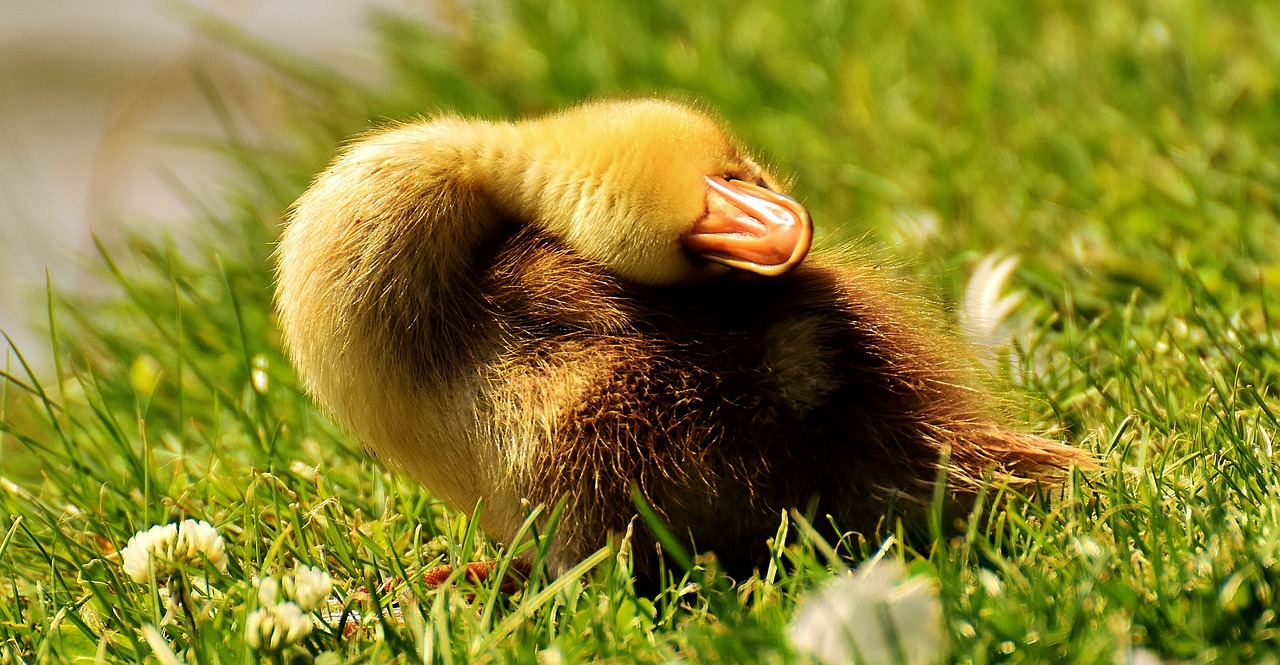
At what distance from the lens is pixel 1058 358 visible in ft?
9.18

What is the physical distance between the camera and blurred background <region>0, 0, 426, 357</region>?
16.5 feet

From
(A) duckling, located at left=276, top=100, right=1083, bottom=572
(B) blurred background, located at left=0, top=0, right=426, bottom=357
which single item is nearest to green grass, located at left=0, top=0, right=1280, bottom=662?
(A) duckling, located at left=276, top=100, right=1083, bottom=572

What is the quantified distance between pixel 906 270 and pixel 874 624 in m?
1.44

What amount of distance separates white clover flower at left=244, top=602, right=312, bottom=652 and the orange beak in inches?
30.8

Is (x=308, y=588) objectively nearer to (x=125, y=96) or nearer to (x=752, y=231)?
(x=752, y=231)

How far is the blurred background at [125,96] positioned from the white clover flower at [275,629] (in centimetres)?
305

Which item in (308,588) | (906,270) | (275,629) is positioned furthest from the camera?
(906,270)

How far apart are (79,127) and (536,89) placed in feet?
7.76

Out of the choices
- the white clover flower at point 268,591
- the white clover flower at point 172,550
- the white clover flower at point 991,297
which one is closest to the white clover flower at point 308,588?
the white clover flower at point 268,591

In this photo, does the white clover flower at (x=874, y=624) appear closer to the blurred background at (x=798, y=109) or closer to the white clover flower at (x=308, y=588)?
the white clover flower at (x=308, y=588)

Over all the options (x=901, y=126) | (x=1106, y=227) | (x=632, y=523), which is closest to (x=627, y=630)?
(x=632, y=523)

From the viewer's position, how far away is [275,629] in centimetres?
182

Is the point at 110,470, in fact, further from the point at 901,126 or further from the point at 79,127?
the point at 79,127

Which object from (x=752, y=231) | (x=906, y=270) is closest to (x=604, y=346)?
(x=752, y=231)
